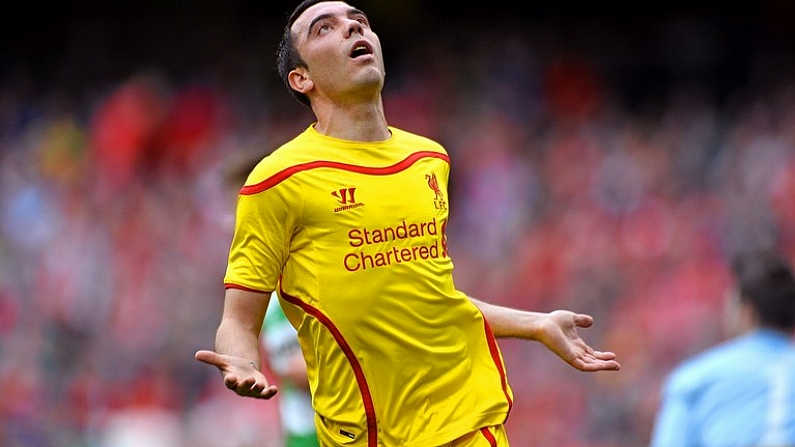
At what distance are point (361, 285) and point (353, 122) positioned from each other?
1.72ft

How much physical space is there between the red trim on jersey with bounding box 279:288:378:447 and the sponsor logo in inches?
11.8

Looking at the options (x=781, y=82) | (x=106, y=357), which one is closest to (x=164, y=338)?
(x=106, y=357)

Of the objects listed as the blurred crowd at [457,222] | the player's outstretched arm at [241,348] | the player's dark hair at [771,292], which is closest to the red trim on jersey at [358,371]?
the player's outstretched arm at [241,348]

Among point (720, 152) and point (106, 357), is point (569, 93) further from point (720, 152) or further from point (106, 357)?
point (106, 357)

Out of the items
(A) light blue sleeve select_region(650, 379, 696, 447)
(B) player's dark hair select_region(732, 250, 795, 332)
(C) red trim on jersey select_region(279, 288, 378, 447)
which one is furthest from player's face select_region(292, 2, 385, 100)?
(B) player's dark hair select_region(732, 250, 795, 332)

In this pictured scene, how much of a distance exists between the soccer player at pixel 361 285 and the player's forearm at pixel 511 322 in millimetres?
136

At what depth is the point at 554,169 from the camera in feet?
47.8

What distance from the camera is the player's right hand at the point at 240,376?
4.02 meters

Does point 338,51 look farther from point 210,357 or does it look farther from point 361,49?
point 210,357

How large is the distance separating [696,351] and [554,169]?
140 inches

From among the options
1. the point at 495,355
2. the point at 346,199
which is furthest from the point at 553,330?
the point at 346,199

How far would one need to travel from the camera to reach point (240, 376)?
406cm

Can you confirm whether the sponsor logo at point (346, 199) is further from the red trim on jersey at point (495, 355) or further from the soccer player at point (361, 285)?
the red trim on jersey at point (495, 355)

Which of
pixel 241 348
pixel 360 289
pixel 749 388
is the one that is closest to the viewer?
pixel 241 348
